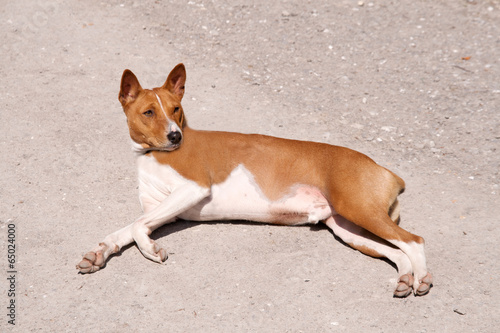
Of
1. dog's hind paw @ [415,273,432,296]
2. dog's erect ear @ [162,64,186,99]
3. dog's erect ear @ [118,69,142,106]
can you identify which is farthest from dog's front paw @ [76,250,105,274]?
dog's hind paw @ [415,273,432,296]

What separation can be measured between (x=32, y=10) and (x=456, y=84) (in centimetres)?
647

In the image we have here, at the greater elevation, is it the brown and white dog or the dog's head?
the dog's head

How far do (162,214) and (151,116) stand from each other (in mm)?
868

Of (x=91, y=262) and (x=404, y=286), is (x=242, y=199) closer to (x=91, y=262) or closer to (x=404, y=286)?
(x=91, y=262)

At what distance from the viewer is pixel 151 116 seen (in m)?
5.18

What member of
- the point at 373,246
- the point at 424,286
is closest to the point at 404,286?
the point at 424,286

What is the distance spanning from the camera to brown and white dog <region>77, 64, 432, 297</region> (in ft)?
16.4

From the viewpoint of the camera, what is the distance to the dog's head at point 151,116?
5.13 metres

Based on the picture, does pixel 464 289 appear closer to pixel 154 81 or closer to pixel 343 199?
pixel 343 199

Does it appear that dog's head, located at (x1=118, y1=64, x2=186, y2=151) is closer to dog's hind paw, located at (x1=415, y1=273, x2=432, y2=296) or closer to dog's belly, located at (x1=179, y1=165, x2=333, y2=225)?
dog's belly, located at (x1=179, y1=165, x2=333, y2=225)

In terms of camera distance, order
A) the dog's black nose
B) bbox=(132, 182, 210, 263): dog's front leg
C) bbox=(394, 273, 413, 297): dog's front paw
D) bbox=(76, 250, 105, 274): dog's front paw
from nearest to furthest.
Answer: bbox=(394, 273, 413, 297): dog's front paw → bbox=(76, 250, 105, 274): dog's front paw → bbox=(132, 182, 210, 263): dog's front leg → the dog's black nose

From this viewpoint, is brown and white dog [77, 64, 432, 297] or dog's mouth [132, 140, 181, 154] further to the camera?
dog's mouth [132, 140, 181, 154]

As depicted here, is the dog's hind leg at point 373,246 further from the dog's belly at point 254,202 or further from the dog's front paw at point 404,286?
the dog's belly at point 254,202

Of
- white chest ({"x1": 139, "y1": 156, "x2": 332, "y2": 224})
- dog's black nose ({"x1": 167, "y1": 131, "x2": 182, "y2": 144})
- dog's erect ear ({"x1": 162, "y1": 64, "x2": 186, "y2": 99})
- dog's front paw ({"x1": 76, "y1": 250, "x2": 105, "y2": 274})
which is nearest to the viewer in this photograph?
dog's front paw ({"x1": 76, "y1": 250, "x2": 105, "y2": 274})
